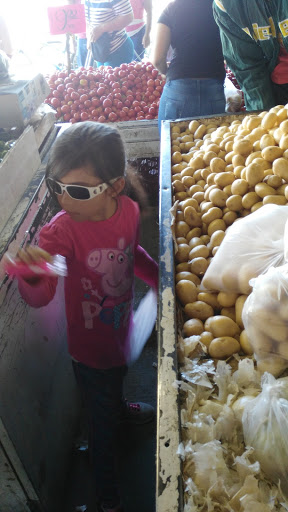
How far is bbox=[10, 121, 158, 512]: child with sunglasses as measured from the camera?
4.50 ft

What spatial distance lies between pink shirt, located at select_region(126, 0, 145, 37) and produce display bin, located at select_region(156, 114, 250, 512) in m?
5.62

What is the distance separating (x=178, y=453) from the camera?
2.98 ft

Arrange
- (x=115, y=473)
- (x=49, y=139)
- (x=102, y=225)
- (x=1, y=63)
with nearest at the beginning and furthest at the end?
(x=102, y=225) → (x=115, y=473) → (x=1, y=63) → (x=49, y=139)

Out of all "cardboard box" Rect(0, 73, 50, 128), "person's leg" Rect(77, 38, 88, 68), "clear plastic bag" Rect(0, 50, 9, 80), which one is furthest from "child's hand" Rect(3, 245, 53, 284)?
"person's leg" Rect(77, 38, 88, 68)

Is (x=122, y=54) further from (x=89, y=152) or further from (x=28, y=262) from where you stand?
(x=28, y=262)

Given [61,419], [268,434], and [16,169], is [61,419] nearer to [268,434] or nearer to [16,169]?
[16,169]

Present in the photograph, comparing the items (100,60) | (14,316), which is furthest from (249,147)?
(100,60)

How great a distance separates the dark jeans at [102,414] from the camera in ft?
5.54

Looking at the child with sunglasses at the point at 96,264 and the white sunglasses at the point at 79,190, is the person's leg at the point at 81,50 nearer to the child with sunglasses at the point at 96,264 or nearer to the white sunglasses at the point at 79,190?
the child with sunglasses at the point at 96,264

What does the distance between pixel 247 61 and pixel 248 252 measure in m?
2.05

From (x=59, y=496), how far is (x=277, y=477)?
4.63 ft

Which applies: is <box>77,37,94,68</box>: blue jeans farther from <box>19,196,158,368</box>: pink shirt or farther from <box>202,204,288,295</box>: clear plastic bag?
<box>202,204,288,295</box>: clear plastic bag

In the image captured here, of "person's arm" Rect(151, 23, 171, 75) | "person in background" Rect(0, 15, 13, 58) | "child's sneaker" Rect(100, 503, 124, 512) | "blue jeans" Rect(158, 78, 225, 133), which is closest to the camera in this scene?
"child's sneaker" Rect(100, 503, 124, 512)

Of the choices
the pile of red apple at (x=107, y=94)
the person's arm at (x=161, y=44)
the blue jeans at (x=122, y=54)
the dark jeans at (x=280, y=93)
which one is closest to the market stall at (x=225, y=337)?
the dark jeans at (x=280, y=93)
